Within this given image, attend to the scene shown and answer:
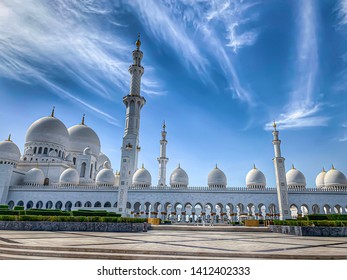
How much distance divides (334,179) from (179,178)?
22.7m

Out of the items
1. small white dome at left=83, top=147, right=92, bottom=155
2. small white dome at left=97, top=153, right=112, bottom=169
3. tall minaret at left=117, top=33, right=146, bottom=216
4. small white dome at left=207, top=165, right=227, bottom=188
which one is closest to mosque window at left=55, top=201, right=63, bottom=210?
small white dome at left=83, top=147, right=92, bottom=155

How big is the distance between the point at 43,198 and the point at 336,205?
41.3m

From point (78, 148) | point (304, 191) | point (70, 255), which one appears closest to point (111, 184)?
point (78, 148)

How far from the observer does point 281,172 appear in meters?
33.3

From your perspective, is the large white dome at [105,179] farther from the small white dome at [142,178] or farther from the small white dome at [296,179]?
the small white dome at [296,179]

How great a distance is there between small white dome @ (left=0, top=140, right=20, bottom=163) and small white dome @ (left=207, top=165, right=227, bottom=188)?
31.9 m

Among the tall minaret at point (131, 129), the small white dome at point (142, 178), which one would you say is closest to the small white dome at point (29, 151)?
the small white dome at point (142, 178)

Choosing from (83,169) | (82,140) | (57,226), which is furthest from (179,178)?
(57,226)

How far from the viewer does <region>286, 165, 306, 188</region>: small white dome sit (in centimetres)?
3769

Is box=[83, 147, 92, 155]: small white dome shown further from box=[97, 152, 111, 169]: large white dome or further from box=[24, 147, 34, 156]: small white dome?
box=[24, 147, 34, 156]: small white dome

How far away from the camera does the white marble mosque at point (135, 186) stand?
33.8 m

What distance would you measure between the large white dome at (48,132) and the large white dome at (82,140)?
202cm

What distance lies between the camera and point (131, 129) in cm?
3594

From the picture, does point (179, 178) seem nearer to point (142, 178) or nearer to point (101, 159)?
point (142, 178)
